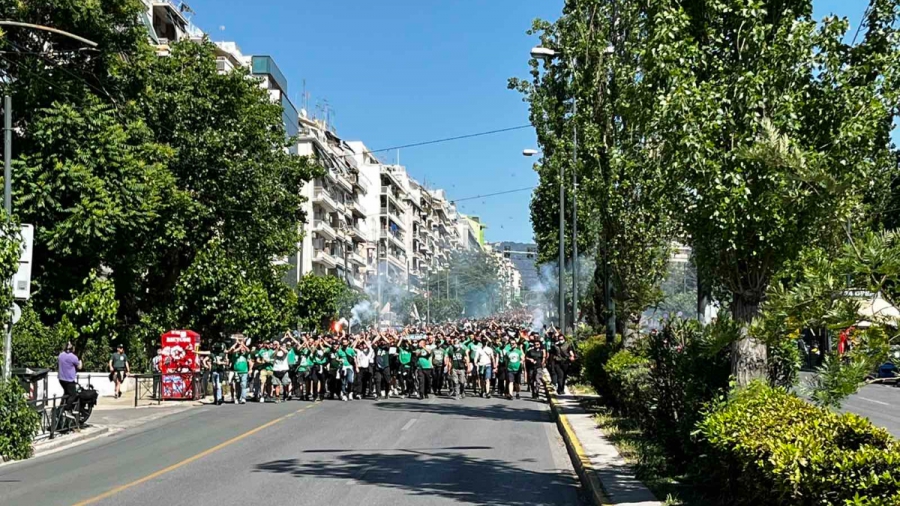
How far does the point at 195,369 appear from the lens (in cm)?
2978

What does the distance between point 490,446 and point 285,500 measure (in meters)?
6.35

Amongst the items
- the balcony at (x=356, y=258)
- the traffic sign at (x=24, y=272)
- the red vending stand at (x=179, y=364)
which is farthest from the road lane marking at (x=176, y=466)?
the balcony at (x=356, y=258)

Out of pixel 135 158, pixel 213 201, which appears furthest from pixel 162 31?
pixel 135 158

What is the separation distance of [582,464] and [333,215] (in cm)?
8236

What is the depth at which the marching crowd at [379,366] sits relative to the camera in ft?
94.8

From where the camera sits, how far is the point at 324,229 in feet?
286

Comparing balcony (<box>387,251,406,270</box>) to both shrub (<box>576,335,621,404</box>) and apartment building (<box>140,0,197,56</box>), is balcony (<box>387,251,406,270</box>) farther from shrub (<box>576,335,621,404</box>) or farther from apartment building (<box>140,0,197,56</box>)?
shrub (<box>576,335,621,404</box>)

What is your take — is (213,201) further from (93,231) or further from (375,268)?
(375,268)

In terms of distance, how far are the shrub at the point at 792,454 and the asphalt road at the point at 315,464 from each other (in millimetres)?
2385

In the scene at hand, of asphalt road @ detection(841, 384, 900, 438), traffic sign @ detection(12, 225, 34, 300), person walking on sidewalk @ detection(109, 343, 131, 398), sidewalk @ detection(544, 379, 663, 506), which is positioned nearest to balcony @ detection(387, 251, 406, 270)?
asphalt road @ detection(841, 384, 900, 438)

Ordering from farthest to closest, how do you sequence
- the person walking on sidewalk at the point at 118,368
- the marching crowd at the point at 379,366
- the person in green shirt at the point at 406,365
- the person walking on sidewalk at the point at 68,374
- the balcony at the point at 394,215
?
the balcony at the point at 394,215 < the person walking on sidewalk at the point at 118,368 < the person in green shirt at the point at 406,365 < the marching crowd at the point at 379,366 < the person walking on sidewalk at the point at 68,374

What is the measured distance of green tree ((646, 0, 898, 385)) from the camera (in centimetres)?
1077

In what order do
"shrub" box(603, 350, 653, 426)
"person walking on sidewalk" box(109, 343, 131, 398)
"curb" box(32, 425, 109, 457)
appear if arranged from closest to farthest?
"shrub" box(603, 350, 653, 426)
"curb" box(32, 425, 109, 457)
"person walking on sidewalk" box(109, 343, 131, 398)

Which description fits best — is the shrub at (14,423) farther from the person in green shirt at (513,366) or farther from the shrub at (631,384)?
A: the person in green shirt at (513,366)
